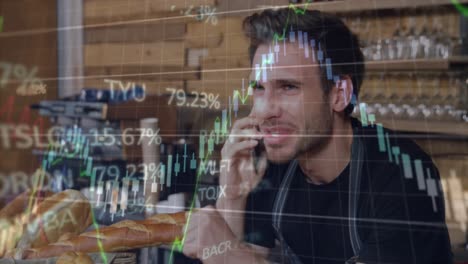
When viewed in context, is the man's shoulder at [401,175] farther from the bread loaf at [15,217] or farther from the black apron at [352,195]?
the bread loaf at [15,217]

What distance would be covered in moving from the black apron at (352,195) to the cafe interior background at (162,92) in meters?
0.08

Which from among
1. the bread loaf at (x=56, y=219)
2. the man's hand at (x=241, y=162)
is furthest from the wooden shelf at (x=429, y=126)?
the bread loaf at (x=56, y=219)

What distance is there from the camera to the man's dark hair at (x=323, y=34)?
1233 millimetres

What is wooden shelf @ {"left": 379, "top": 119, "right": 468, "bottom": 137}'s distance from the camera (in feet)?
3.80

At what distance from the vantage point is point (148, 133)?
4.85 feet

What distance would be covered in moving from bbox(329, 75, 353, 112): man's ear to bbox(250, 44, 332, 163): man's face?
20 mm

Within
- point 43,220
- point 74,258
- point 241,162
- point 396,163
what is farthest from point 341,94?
point 43,220

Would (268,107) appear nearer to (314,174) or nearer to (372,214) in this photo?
(314,174)

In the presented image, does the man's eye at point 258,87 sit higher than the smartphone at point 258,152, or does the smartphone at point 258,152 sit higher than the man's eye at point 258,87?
the man's eye at point 258,87

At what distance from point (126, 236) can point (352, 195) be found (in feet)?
2.36

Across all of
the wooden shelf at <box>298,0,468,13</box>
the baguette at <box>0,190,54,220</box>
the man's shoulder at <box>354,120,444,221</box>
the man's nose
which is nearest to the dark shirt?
the man's shoulder at <box>354,120,444,221</box>

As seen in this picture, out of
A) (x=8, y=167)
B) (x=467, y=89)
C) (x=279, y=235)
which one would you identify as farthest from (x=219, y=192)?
(x=8, y=167)

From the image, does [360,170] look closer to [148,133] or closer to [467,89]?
[467,89]

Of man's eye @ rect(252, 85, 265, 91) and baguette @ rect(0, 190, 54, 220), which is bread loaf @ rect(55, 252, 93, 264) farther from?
man's eye @ rect(252, 85, 265, 91)
